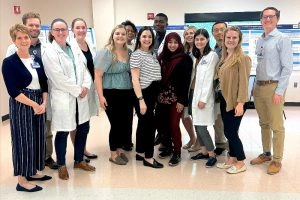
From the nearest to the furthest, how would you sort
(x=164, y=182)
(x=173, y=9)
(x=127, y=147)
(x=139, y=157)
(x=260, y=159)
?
1. (x=164, y=182)
2. (x=260, y=159)
3. (x=139, y=157)
4. (x=127, y=147)
5. (x=173, y=9)

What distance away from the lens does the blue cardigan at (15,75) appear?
2.42 meters

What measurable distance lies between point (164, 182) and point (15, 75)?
1.65 meters

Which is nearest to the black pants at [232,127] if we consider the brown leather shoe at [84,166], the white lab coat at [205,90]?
the white lab coat at [205,90]

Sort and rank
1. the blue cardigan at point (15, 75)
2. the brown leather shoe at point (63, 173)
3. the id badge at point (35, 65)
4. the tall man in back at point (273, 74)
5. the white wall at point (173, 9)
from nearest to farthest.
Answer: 1. the blue cardigan at point (15, 75)
2. the id badge at point (35, 65)
3. the tall man in back at point (273, 74)
4. the brown leather shoe at point (63, 173)
5. the white wall at point (173, 9)

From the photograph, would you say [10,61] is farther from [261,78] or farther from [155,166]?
[261,78]

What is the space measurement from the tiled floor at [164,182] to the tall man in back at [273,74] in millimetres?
285

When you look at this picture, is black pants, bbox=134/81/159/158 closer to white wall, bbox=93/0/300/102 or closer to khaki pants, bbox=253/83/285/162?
khaki pants, bbox=253/83/285/162

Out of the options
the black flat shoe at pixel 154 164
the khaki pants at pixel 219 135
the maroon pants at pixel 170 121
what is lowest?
the black flat shoe at pixel 154 164

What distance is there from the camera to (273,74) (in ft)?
9.50

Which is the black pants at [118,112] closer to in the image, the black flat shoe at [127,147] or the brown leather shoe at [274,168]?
the black flat shoe at [127,147]

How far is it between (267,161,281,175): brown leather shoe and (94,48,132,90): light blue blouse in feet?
5.42

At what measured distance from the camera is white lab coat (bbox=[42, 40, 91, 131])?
2691mm

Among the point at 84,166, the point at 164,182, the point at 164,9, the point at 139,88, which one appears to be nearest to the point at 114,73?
the point at 139,88

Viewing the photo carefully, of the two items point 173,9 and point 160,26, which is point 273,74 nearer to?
point 160,26
